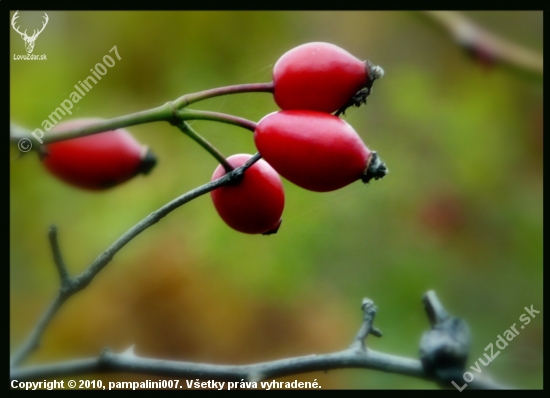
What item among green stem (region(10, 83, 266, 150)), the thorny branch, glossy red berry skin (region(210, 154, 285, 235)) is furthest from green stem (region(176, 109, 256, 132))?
the thorny branch

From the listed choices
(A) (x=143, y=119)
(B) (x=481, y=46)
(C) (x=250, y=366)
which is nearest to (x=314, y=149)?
(A) (x=143, y=119)

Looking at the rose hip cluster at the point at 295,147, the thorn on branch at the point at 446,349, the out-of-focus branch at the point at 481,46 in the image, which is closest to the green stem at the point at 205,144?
the rose hip cluster at the point at 295,147

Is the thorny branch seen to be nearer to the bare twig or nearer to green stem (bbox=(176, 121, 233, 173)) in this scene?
the bare twig

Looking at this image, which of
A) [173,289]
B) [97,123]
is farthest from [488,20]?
[97,123]

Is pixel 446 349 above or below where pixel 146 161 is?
below

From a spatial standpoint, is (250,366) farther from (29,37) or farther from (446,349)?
(29,37)
